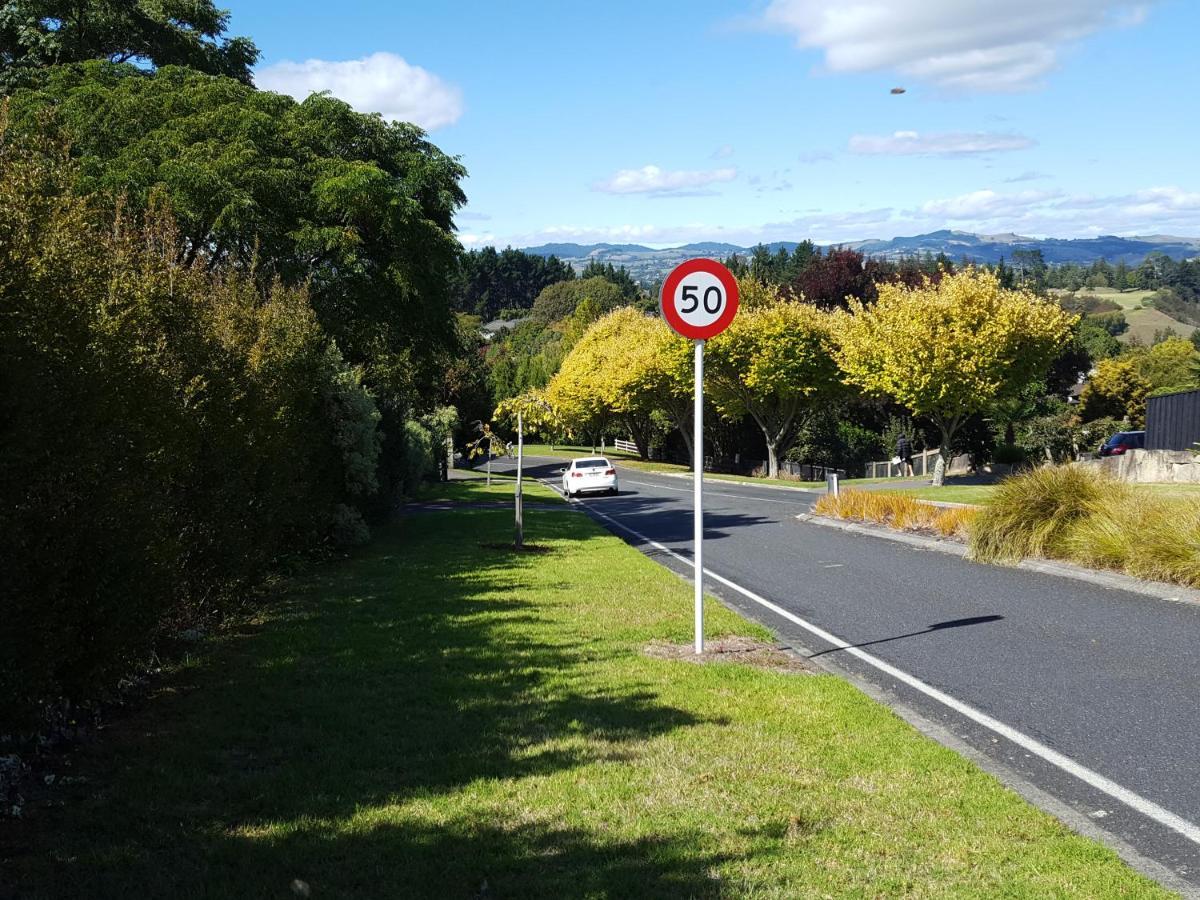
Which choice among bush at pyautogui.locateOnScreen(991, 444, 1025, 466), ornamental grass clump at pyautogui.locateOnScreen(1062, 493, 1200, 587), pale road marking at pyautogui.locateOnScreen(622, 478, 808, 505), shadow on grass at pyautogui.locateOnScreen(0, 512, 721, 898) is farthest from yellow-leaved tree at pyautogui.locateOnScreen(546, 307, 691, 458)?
shadow on grass at pyautogui.locateOnScreen(0, 512, 721, 898)

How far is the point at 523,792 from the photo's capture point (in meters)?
5.22

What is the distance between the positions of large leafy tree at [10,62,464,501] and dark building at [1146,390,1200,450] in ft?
83.8

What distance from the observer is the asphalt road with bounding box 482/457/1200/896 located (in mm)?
5242

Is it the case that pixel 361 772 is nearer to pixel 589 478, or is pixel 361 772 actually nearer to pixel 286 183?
pixel 286 183

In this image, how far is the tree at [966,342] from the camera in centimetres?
3331

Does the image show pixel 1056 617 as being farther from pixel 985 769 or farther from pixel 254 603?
pixel 254 603

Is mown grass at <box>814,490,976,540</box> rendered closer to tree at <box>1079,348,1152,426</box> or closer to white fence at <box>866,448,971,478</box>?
white fence at <box>866,448,971,478</box>

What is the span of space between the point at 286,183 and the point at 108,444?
13816 mm

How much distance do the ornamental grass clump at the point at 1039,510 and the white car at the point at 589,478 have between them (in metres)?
22.3

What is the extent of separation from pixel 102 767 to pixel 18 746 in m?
0.52

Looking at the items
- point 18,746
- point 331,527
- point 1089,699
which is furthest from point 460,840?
point 331,527

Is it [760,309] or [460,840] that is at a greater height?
[760,309]

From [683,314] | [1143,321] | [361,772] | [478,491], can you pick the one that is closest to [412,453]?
[478,491]

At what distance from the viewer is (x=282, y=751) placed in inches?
237
